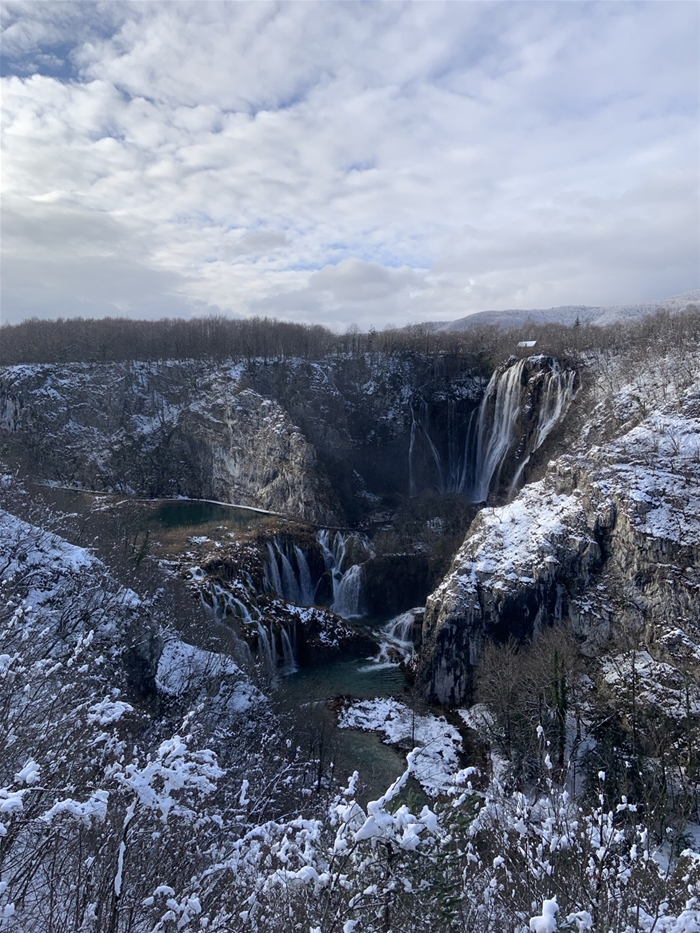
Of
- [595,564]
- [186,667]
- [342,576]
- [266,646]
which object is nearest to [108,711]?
[186,667]

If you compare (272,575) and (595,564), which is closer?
(595,564)

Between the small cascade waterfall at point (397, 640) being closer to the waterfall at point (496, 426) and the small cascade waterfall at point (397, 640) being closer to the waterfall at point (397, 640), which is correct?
the waterfall at point (397, 640)

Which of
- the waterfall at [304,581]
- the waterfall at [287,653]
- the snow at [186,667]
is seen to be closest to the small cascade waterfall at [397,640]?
the waterfall at [287,653]

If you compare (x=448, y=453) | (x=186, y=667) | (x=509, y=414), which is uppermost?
(x=509, y=414)

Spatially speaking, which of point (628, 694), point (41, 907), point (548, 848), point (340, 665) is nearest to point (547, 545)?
point (628, 694)

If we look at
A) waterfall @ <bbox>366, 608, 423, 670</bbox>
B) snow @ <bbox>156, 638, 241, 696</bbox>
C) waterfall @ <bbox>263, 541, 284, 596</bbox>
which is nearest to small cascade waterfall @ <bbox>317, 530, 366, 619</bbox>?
waterfall @ <bbox>366, 608, 423, 670</bbox>

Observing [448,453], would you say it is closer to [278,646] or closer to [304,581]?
[304,581]

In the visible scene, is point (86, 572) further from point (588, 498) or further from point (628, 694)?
point (588, 498)
